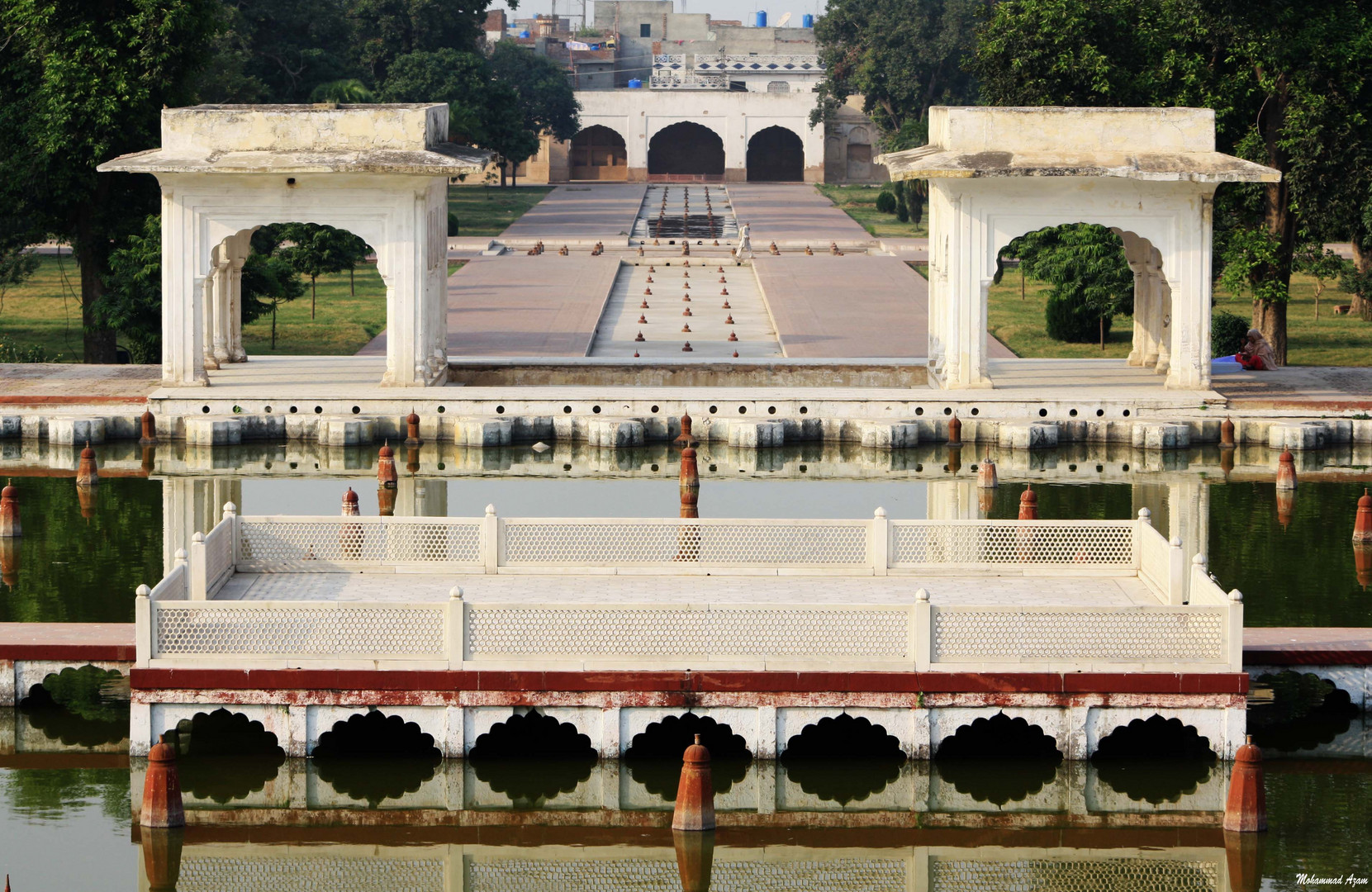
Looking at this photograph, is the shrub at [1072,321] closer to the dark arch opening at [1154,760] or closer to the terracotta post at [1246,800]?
the dark arch opening at [1154,760]

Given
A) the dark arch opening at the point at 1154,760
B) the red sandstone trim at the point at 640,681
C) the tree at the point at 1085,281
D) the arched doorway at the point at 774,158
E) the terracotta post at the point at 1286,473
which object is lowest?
the dark arch opening at the point at 1154,760

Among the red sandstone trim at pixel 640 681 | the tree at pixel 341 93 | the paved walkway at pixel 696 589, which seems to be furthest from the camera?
the tree at pixel 341 93

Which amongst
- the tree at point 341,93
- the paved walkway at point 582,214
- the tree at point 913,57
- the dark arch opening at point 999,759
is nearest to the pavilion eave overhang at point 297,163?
the dark arch opening at point 999,759

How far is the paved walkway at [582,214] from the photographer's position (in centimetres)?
5375

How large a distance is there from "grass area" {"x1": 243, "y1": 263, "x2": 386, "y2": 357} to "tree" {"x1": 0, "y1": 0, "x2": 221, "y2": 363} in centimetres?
323

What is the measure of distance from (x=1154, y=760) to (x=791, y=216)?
165 ft

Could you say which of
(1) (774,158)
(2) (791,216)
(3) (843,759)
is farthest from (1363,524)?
(1) (774,158)

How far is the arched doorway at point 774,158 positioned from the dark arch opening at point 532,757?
7180 cm

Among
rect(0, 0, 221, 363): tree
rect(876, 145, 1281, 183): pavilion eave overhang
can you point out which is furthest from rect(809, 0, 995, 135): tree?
rect(876, 145, 1281, 183): pavilion eave overhang

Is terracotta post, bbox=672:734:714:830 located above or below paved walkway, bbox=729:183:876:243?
below

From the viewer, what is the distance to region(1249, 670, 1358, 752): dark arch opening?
12.6 meters

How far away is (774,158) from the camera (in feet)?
274

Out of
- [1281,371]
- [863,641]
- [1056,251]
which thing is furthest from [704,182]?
[863,641]

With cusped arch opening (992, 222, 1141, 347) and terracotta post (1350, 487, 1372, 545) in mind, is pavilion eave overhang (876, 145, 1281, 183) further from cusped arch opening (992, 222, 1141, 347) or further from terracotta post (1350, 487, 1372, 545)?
terracotta post (1350, 487, 1372, 545)
